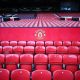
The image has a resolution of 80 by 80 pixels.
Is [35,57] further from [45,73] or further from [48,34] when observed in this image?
[48,34]

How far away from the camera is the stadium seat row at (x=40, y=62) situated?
16.7ft

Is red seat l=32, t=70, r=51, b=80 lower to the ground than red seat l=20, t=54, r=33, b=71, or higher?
higher

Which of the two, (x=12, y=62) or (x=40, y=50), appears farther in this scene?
(x=40, y=50)

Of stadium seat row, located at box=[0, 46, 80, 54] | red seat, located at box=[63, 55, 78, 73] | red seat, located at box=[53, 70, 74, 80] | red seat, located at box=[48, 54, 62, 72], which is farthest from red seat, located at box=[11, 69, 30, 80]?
stadium seat row, located at box=[0, 46, 80, 54]

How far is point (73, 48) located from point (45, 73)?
8.31ft

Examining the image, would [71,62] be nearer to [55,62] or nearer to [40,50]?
[55,62]

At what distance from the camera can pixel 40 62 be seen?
5160mm

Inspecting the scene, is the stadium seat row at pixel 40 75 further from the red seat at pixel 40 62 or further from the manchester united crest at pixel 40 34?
the manchester united crest at pixel 40 34

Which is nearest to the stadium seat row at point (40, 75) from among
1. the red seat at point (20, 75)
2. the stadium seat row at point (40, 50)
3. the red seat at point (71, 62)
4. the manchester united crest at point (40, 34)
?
the red seat at point (20, 75)

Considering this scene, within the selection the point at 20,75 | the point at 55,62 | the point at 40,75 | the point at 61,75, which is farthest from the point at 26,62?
the point at 61,75

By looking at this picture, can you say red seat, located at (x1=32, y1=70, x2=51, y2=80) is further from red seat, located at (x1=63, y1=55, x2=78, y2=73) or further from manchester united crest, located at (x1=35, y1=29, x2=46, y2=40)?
manchester united crest, located at (x1=35, y1=29, x2=46, y2=40)

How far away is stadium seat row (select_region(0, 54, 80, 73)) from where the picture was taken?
5087mm

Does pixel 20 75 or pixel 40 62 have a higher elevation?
pixel 20 75

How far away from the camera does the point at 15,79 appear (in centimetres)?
409
